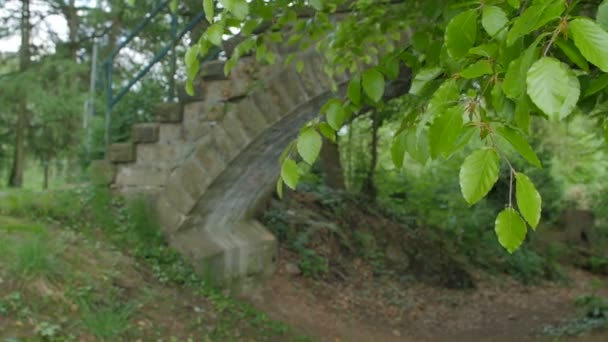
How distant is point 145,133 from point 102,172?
656 millimetres

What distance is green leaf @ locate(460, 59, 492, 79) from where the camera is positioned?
157cm

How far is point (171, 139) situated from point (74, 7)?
877 cm

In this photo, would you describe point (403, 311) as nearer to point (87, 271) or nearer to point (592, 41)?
point (87, 271)

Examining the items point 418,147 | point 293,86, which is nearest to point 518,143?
point 418,147

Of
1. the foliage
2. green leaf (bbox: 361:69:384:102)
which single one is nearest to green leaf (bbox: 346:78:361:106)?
green leaf (bbox: 361:69:384:102)

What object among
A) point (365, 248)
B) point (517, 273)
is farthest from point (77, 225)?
point (517, 273)

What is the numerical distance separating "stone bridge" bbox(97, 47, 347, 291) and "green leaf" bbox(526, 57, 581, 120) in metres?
4.26

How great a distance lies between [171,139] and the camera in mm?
6383

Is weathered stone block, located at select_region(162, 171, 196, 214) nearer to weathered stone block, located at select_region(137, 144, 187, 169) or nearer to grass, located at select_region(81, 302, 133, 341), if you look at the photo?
weathered stone block, located at select_region(137, 144, 187, 169)

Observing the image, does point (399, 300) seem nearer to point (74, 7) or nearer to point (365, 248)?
point (365, 248)

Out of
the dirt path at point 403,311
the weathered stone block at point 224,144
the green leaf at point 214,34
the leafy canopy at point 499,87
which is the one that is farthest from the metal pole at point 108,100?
the green leaf at point 214,34

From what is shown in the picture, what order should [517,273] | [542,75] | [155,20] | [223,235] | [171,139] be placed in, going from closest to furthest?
[542,75] → [171,139] → [223,235] → [155,20] → [517,273]

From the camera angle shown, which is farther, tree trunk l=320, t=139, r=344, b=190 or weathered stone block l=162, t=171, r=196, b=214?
tree trunk l=320, t=139, r=344, b=190

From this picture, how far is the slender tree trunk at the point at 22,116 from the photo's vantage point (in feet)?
44.8
